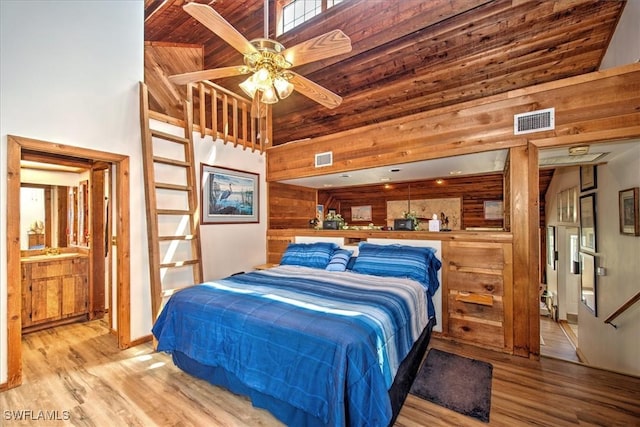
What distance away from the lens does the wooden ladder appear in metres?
3.01

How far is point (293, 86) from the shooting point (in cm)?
241

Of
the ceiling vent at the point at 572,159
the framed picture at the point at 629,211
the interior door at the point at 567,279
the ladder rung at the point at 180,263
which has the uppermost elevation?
the ceiling vent at the point at 572,159

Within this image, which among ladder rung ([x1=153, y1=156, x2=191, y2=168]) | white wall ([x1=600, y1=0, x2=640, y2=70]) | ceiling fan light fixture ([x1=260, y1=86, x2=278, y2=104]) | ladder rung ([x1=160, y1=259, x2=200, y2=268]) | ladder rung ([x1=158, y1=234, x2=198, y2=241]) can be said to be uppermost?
white wall ([x1=600, y1=0, x2=640, y2=70])

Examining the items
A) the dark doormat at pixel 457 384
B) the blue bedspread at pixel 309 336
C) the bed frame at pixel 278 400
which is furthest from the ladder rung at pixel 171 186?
the dark doormat at pixel 457 384

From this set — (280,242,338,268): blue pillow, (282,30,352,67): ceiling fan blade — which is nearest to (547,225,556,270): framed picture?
(280,242,338,268): blue pillow

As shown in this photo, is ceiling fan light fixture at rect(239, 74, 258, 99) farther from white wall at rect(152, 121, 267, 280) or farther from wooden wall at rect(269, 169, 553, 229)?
wooden wall at rect(269, 169, 553, 229)

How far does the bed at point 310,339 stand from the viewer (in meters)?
1.44

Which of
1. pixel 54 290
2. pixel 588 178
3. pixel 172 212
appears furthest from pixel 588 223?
pixel 54 290

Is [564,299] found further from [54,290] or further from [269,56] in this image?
[54,290]

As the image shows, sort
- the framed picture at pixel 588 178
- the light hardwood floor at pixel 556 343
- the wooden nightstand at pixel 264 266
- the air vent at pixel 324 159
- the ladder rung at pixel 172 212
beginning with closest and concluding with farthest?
1. the ladder rung at pixel 172 212
2. the framed picture at pixel 588 178
3. the air vent at pixel 324 159
4. the wooden nightstand at pixel 264 266
5. the light hardwood floor at pixel 556 343

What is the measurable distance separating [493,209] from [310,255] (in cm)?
463

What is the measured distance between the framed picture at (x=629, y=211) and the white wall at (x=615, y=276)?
2.4 inches

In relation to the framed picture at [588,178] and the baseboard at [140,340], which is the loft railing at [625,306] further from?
the baseboard at [140,340]

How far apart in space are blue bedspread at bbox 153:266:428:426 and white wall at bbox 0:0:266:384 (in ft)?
4.00
